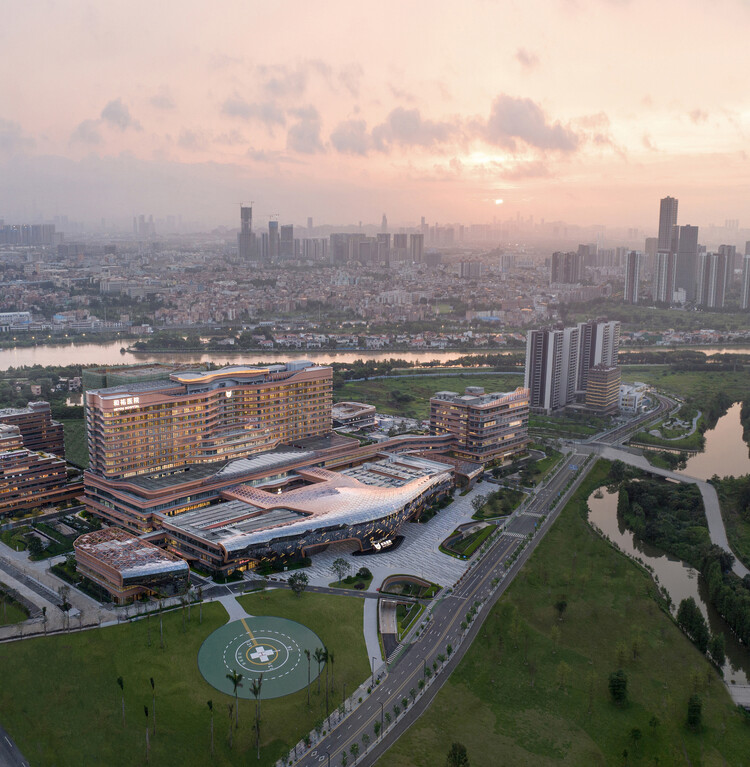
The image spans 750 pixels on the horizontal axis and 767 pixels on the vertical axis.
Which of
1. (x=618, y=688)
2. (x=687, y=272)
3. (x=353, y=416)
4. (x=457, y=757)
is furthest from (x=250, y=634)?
(x=687, y=272)

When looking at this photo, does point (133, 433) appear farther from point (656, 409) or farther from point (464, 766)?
point (656, 409)

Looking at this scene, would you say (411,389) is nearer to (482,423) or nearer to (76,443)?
(482,423)

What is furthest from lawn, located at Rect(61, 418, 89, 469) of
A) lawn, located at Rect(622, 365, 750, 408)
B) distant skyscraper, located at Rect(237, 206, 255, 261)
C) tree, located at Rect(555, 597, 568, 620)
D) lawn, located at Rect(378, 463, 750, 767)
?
distant skyscraper, located at Rect(237, 206, 255, 261)

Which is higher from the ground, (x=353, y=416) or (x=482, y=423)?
(x=482, y=423)

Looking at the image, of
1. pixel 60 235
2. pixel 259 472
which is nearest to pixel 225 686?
pixel 259 472

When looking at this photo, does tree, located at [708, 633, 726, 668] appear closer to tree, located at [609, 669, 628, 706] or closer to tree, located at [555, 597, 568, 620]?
tree, located at [609, 669, 628, 706]

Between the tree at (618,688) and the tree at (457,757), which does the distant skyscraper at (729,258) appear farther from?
the tree at (457,757)
